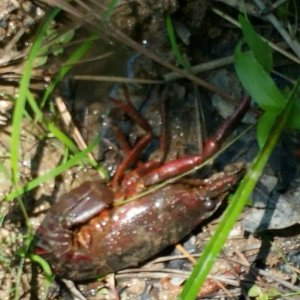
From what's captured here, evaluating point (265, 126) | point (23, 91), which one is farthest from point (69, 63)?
point (265, 126)

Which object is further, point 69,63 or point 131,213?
point 131,213

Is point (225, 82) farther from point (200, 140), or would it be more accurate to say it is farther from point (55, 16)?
point (55, 16)

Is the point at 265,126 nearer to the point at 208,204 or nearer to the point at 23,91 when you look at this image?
the point at 208,204

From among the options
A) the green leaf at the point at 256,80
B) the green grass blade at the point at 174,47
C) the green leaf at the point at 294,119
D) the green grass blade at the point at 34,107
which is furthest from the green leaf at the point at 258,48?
the green grass blade at the point at 34,107

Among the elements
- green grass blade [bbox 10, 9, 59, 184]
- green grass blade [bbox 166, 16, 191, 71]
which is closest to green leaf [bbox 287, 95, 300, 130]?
green grass blade [bbox 166, 16, 191, 71]

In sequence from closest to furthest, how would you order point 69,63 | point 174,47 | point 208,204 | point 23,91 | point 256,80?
point 256,80
point 23,91
point 174,47
point 69,63
point 208,204

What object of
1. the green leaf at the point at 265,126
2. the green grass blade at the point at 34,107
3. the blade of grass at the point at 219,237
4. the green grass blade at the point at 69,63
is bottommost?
the blade of grass at the point at 219,237

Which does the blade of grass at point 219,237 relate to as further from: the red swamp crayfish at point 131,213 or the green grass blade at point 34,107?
the green grass blade at point 34,107
